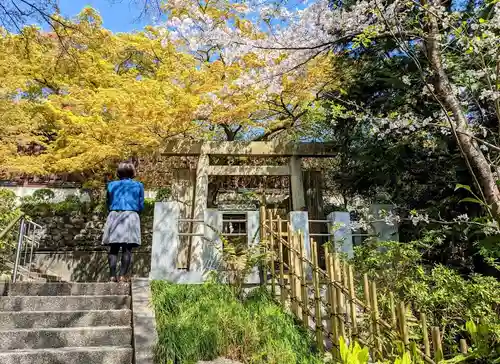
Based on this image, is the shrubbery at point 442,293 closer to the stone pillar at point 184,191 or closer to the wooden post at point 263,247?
the wooden post at point 263,247

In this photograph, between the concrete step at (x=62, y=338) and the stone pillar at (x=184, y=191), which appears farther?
the stone pillar at (x=184, y=191)

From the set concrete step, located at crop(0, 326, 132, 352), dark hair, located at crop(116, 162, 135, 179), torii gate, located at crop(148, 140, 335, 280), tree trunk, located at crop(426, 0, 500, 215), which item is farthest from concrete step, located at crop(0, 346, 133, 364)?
torii gate, located at crop(148, 140, 335, 280)

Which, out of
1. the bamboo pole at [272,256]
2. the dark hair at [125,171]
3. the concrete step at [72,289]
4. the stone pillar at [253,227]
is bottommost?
the concrete step at [72,289]

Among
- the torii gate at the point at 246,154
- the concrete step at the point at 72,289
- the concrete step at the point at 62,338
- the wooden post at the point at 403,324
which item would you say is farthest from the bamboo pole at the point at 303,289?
the torii gate at the point at 246,154

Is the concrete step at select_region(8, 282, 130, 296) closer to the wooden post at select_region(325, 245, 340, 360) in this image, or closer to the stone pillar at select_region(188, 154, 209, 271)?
the wooden post at select_region(325, 245, 340, 360)

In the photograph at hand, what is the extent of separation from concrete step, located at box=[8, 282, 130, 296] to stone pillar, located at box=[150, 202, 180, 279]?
892 mm

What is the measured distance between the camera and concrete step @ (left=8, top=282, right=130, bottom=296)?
450cm

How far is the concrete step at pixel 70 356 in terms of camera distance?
128 inches

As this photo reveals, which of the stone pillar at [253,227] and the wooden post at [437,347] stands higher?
the stone pillar at [253,227]

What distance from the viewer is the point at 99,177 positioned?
1080cm

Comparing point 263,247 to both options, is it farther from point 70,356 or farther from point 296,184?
point 296,184

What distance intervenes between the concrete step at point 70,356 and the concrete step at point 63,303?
Answer: 0.78 metres

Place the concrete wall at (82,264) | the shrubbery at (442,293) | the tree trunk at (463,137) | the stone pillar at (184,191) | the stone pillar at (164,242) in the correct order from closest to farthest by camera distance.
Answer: the shrubbery at (442,293) < the tree trunk at (463,137) < the stone pillar at (164,242) < the stone pillar at (184,191) < the concrete wall at (82,264)

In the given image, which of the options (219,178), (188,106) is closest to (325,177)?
(219,178)
